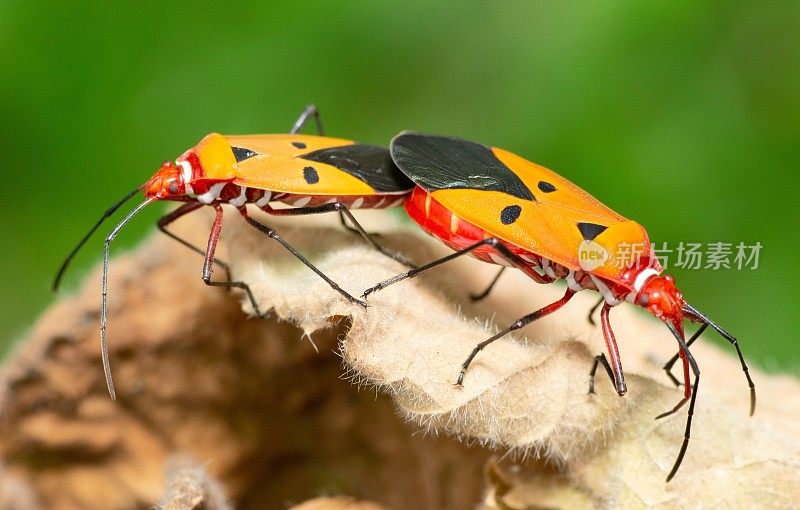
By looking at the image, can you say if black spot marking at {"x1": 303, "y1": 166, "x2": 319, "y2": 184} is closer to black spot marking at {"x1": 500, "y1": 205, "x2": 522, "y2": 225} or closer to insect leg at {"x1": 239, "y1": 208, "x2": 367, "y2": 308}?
insect leg at {"x1": 239, "y1": 208, "x2": 367, "y2": 308}

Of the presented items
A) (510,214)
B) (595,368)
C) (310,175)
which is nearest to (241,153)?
(310,175)

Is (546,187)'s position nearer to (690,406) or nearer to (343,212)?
(343,212)

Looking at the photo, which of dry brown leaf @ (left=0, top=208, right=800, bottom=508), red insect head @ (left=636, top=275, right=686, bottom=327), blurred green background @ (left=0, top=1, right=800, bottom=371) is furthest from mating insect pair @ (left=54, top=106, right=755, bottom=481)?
blurred green background @ (left=0, top=1, right=800, bottom=371)

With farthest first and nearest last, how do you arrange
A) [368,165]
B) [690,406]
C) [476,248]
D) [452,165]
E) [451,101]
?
1. [451,101]
2. [368,165]
3. [452,165]
4. [476,248]
5. [690,406]

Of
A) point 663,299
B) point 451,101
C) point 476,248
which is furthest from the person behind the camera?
point 451,101

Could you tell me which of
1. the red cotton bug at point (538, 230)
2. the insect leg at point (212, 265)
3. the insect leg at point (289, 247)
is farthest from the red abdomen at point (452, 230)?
the insect leg at point (212, 265)
